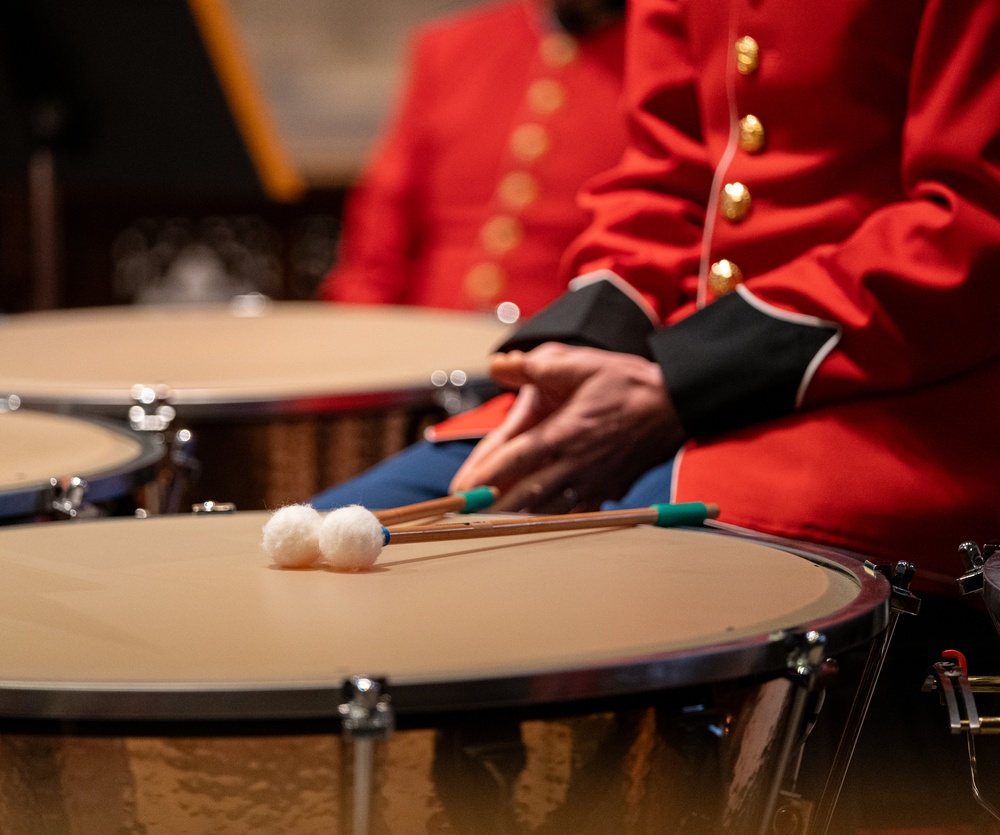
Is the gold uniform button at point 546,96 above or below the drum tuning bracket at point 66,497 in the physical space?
above

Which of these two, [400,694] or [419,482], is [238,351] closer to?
[419,482]

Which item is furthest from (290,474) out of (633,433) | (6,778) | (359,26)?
(359,26)

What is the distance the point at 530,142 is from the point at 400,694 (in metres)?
1.48

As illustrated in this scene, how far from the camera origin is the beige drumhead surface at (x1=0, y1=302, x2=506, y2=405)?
1.17m

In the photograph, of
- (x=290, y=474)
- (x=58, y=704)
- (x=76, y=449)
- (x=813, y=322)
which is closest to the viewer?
(x=58, y=704)

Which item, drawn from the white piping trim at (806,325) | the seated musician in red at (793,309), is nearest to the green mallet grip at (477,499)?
the seated musician in red at (793,309)

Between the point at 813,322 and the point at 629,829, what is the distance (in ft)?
1.24

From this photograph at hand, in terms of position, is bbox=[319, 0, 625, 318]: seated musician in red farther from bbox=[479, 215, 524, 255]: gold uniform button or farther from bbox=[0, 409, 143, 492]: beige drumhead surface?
bbox=[0, 409, 143, 492]: beige drumhead surface

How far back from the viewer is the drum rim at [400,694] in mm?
456

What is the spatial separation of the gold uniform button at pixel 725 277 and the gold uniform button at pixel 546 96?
0.99 metres

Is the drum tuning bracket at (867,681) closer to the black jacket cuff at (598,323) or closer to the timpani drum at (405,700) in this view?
the timpani drum at (405,700)

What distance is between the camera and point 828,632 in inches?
20.7

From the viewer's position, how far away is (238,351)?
1426mm

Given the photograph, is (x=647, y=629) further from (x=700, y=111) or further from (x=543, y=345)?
(x=700, y=111)
